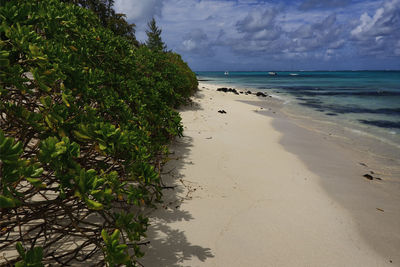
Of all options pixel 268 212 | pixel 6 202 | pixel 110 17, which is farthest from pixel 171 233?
pixel 110 17

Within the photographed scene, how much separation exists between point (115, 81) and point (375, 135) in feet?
35.3

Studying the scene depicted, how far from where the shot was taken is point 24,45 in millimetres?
1653

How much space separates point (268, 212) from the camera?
3387mm

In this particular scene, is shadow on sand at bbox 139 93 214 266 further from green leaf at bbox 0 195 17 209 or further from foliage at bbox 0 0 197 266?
green leaf at bbox 0 195 17 209

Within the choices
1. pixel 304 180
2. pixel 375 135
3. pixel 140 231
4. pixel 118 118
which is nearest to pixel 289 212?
pixel 304 180

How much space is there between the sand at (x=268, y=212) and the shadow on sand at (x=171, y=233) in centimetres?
1

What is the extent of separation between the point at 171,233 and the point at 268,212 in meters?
1.50

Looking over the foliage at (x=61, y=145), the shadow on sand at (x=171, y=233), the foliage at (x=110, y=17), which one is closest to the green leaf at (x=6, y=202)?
the foliage at (x=61, y=145)

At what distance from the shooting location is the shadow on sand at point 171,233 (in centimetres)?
246

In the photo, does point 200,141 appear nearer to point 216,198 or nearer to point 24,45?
point 216,198

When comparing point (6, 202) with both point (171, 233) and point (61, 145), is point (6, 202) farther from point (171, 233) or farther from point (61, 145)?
point (171, 233)

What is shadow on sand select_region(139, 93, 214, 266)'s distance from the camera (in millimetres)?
2455

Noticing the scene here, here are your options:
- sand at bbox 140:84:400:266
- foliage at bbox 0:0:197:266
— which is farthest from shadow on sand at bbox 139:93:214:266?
foliage at bbox 0:0:197:266

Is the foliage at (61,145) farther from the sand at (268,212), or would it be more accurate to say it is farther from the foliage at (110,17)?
the foliage at (110,17)
